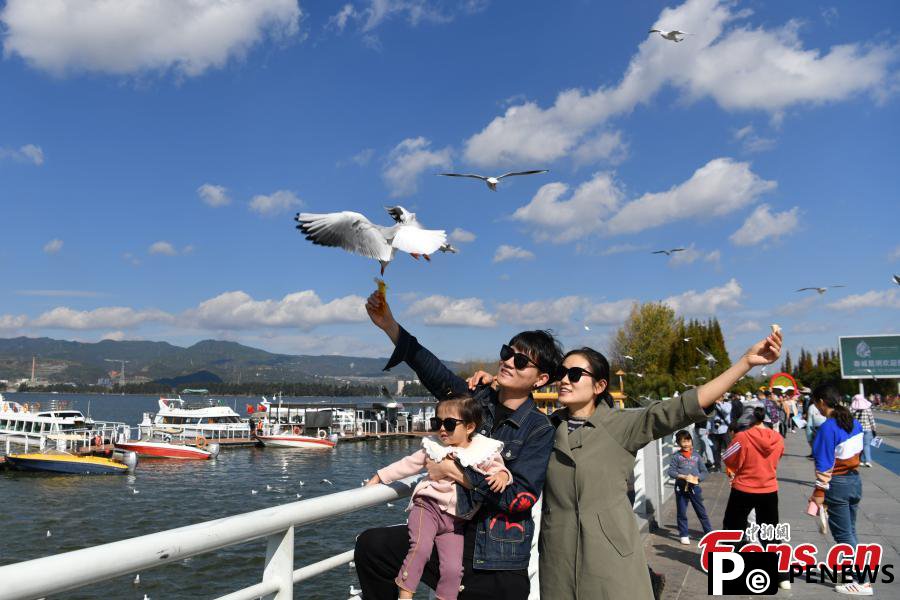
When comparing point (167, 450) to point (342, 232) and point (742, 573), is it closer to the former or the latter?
point (742, 573)

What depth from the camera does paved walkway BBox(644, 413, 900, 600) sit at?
548 centimetres

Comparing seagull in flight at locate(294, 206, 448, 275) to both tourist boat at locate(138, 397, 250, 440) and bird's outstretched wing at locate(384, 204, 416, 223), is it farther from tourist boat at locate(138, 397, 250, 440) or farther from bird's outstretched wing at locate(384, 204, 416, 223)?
tourist boat at locate(138, 397, 250, 440)

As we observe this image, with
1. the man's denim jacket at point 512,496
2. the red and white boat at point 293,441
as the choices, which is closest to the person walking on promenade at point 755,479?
the man's denim jacket at point 512,496

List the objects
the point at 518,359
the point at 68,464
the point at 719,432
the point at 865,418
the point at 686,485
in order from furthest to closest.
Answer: the point at 68,464, the point at 865,418, the point at 719,432, the point at 686,485, the point at 518,359

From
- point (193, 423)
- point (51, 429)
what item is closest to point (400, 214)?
point (51, 429)

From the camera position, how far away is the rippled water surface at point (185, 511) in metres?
17.5

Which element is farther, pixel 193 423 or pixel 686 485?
pixel 193 423

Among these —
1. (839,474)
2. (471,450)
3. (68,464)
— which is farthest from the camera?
(68,464)

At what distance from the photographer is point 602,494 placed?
2.66 m

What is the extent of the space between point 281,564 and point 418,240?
Result: 2326 millimetres

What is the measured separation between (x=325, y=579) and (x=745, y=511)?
1442cm

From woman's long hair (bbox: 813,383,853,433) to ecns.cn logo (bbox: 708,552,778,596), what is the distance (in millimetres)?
1290

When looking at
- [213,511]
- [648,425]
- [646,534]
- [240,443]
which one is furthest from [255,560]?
[240,443]

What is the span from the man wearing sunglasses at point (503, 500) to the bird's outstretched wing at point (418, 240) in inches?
53.0
